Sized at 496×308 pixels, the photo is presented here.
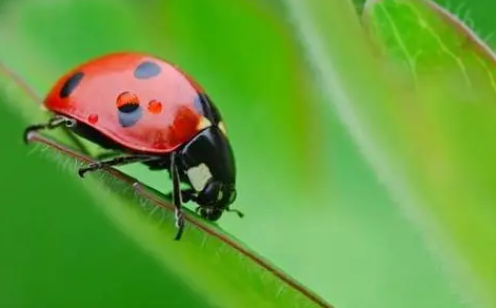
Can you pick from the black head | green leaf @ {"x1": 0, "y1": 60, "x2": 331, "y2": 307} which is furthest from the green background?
green leaf @ {"x1": 0, "y1": 60, "x2": 331, "y2": 307}

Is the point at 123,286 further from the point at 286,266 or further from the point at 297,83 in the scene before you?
the point at 297,83

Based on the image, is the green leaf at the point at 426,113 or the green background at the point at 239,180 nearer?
the green leaf at the point at 426,113

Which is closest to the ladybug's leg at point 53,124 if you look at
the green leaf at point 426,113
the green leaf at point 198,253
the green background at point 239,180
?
the green background at point 239,180

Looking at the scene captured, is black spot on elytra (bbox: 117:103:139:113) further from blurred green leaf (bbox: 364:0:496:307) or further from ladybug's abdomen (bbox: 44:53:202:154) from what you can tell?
blurred green leaf (bbox: 364:0:496:307)

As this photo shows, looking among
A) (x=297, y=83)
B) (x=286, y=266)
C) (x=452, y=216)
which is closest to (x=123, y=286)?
(x=286, y=266)

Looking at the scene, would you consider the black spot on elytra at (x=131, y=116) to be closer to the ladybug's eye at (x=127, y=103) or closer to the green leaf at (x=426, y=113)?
the ladybug's eye at (x=127, y=103)
